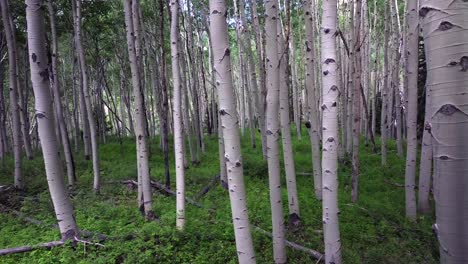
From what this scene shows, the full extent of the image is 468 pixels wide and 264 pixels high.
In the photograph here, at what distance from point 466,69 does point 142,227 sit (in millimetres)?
4960

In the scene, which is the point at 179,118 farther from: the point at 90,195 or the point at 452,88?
the point at 452,88

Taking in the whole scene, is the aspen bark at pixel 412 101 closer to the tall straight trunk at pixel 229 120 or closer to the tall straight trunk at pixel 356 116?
the tall straight trunk at pixel 356 116

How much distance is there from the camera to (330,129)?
143 inches

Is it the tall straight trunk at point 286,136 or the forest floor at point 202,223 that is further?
the tall straight trunk at point 286,136

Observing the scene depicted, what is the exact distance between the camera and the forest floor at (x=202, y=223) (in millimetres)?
4676

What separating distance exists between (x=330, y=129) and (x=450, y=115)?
2.50 meters

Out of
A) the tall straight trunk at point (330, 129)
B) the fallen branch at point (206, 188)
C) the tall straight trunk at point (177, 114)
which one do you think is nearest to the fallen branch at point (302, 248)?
the tall straight trunk at point (330, 129)

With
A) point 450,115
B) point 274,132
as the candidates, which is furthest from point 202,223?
point 450,115

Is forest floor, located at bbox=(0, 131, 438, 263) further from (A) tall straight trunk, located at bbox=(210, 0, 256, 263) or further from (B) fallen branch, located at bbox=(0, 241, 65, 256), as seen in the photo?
(A) tall straight trunk, located at bbox=(210, 0, 256, 263)

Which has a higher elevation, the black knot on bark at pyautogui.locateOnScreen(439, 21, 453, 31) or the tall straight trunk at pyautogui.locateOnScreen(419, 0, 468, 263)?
the black knot on bark at pyautogui.locateOnScreen(439, 21, 453, 31)

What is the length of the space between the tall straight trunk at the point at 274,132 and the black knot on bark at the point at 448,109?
2.92 meters

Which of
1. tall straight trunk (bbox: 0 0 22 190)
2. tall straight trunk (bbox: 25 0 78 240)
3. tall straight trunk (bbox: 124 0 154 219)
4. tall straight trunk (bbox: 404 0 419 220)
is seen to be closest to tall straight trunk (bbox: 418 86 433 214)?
tall straight trunk (bbox: 404 0 419 220)

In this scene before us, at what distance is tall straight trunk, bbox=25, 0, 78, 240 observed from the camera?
3.81 metres

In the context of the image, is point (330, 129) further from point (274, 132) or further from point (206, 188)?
point (206, 188)
